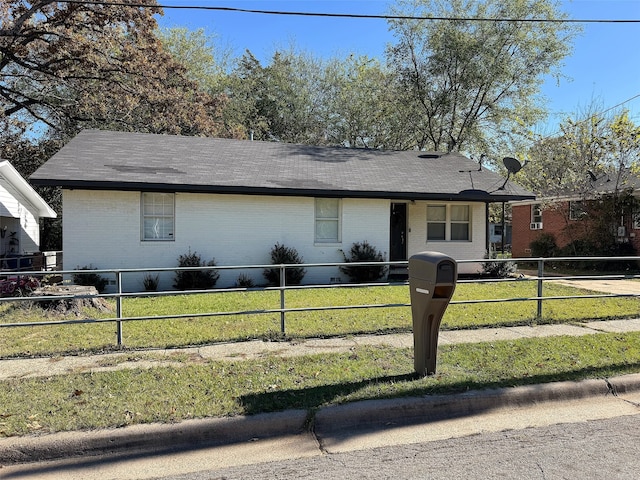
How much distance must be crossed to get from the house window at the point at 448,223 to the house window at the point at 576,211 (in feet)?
23.0

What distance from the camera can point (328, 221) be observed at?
44.3ft

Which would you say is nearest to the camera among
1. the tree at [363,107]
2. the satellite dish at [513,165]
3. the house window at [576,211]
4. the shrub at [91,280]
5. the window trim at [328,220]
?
the shrub at [91,280]

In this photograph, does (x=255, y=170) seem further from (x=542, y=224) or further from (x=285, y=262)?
(x=542, y=224)

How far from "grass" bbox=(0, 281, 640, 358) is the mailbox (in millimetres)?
2106

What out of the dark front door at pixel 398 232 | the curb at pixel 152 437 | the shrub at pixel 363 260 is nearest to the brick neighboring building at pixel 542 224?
the dark front door at pixel 398 232

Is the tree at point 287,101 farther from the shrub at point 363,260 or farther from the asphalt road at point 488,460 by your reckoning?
the asphalt road at point 488,460

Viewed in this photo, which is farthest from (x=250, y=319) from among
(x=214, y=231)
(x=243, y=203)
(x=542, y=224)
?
(x=542, y=224)

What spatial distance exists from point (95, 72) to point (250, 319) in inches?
614

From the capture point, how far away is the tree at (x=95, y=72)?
1681 cm

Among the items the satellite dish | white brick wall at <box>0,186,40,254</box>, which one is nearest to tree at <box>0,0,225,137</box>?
white brick wall at <box>0,186,40,254</box>

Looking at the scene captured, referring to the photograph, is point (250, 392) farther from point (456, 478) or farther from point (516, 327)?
point (516, 327)

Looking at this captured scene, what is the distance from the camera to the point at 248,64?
34.2 m

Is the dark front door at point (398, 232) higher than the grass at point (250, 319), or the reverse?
the dark front door at point (398, 232)

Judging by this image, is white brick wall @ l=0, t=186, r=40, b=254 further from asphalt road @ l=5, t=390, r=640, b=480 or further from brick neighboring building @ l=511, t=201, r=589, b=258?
brick neighboring building @ l=511, t=201, r=589, b=258
